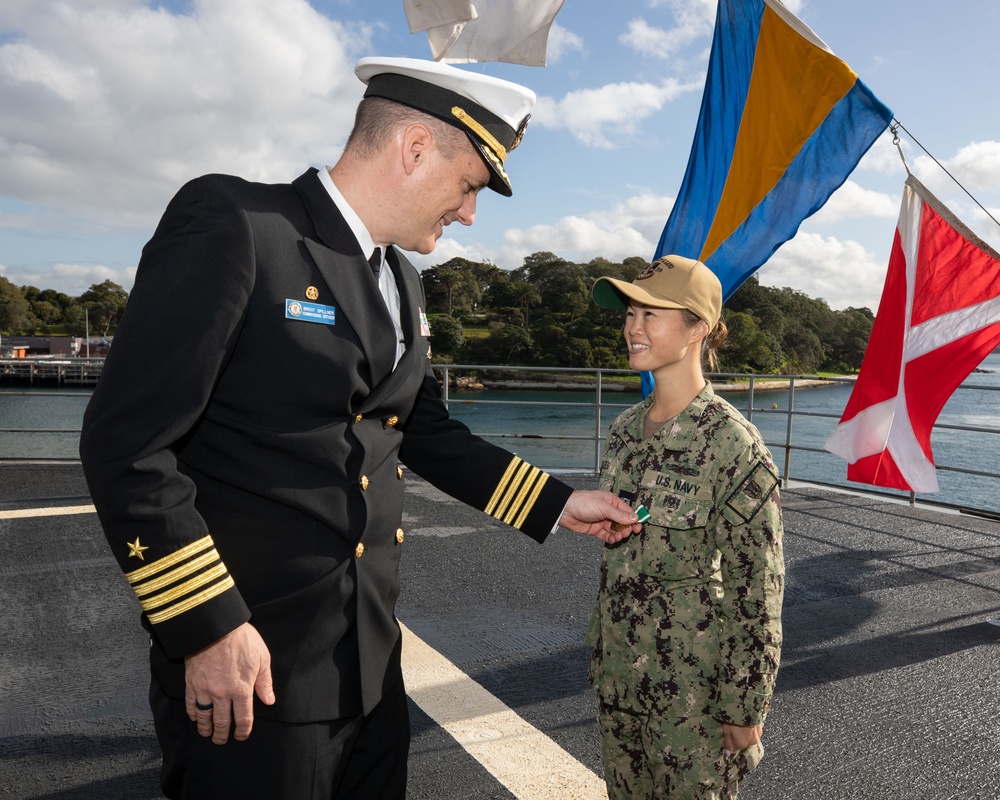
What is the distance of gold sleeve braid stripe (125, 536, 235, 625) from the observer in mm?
1212

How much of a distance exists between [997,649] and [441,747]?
305cm

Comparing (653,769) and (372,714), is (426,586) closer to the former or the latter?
(653,769)

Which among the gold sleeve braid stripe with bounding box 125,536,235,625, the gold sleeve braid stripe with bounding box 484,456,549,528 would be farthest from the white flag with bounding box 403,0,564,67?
the gold sleeve braid stripe with bounding box 125,536,235,625

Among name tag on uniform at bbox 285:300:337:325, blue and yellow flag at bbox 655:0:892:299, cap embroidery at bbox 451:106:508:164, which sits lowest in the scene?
name tag on uniform at bbox 285:300:337:325

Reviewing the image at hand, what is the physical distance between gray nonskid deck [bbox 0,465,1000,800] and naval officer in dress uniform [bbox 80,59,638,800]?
4.54ft

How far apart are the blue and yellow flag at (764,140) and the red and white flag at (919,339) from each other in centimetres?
92

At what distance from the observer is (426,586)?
487 cm

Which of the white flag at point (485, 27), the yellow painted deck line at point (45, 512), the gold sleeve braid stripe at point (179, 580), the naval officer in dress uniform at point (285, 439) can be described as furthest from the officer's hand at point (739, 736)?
the yellow painted deck line at point (45, 512)

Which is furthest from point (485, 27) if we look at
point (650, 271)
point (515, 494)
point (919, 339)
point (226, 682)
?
point (919, 339)

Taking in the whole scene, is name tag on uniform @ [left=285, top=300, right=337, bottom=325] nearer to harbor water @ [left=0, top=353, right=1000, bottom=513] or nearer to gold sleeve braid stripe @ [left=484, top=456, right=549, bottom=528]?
gold sleeve braid stripe @ [left=484, top=456, right=549, bottom=528]

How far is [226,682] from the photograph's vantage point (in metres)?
1.26

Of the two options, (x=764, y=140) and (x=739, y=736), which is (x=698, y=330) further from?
(x=764, y=140)

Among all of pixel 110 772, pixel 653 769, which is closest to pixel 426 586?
pixel 110 772

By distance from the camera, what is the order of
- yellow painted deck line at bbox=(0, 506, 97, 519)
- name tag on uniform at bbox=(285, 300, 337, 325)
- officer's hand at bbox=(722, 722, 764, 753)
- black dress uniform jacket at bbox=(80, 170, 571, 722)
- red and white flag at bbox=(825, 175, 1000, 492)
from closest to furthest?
black dress uniform jacket at bbox=(80, 170, 571, 722) → name tag on uniform at bbox=(285, 300, 337, 325) → officer's hand at bbox=(722, 722, 764, 753) → red and white flag at bbox=(825, 175, 1000, 492) → yellow painted deck line at bbox=(0, 506, 97, 519)
